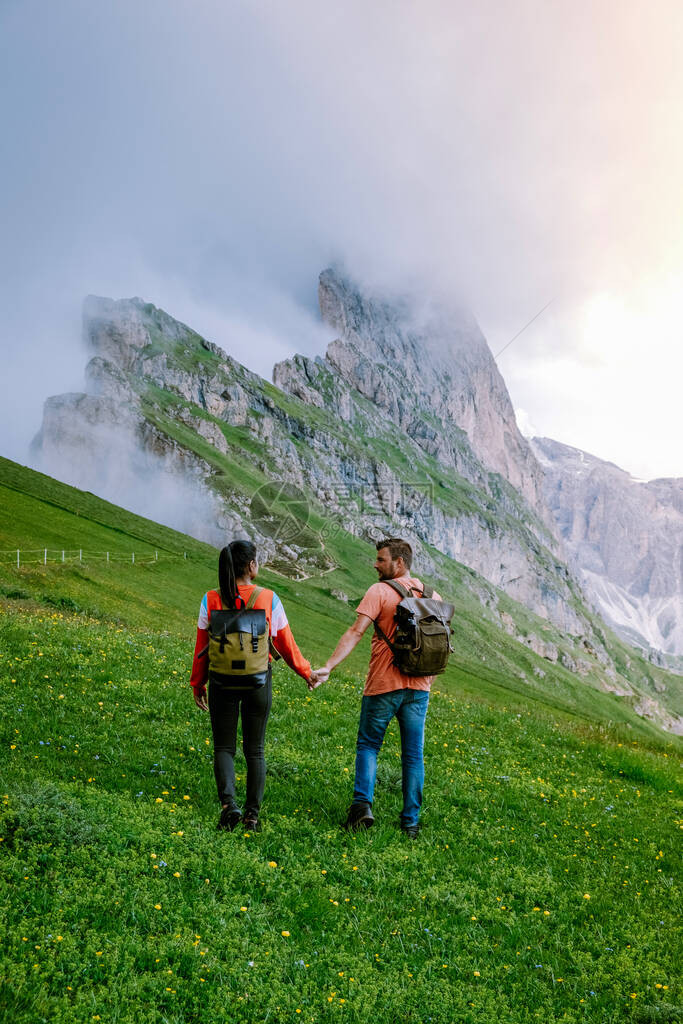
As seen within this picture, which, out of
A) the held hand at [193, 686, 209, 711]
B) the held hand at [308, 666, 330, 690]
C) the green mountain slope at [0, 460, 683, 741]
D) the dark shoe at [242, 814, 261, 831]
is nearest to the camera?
the dark shoe at [242, 814, 261, 831]

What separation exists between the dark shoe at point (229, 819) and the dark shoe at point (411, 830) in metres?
2.70

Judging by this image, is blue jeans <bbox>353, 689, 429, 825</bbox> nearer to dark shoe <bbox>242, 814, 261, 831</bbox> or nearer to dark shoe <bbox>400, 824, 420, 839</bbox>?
dark shoe <bbox>400, 824, 420, 839</bbox>

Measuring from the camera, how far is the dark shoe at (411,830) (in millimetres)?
9742

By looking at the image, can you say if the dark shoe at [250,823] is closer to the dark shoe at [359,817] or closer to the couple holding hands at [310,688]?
the couple holding hands at [310,688]

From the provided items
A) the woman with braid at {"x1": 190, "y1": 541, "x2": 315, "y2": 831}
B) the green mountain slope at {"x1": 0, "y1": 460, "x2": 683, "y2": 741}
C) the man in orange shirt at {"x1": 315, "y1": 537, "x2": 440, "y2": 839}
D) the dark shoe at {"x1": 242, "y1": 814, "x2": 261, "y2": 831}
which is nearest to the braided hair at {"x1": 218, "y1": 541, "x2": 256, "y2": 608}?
the woman with braid at {"x1": 190, "y1": 541, "x2": 315, "y2": 831}

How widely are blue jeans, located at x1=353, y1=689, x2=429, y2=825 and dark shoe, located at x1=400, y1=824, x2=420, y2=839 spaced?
62 millimetres

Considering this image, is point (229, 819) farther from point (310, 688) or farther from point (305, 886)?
point (310, 688)

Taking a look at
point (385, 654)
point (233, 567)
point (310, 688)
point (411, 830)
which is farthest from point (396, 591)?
point (411, 830)

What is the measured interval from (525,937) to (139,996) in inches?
181

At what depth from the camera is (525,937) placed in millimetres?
7598

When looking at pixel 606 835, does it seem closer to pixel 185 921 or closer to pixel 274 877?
pixel 274 877

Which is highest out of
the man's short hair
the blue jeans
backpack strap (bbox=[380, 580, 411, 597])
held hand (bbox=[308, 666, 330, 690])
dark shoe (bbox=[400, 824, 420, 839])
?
the man's short hair

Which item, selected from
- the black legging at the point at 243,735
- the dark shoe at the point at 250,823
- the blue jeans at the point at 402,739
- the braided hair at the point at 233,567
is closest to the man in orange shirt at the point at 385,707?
the blue jeans at the point at 402,739

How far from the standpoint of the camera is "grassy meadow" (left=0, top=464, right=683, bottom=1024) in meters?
5.91
